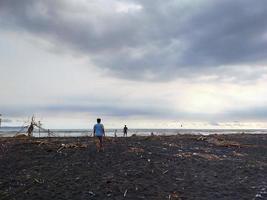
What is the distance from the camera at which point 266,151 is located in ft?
107

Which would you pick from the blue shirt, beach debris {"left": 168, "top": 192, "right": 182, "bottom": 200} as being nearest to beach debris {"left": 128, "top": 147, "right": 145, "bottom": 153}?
the blue shirt

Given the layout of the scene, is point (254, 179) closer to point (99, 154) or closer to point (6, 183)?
point (99, 154)

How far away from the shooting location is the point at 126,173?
68.0 ft

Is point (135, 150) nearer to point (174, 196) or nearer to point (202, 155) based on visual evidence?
point (202, 155)

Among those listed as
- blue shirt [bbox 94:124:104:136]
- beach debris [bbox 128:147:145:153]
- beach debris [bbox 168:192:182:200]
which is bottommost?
beach debris [bbox 168:192:182:200]

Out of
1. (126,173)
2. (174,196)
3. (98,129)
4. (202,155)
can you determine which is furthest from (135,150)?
(174,196)

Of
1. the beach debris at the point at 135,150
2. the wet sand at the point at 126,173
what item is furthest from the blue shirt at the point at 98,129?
the beach debris at the point at 135,150

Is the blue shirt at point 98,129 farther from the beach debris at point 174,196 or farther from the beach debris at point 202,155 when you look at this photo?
the beach debris at point 174,196

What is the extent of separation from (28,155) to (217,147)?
13.7m

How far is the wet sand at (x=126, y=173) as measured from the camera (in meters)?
18.5

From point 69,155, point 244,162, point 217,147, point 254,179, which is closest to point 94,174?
point 69,155

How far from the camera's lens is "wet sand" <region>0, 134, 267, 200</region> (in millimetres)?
18453

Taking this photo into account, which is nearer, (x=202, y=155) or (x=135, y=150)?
(x=135, y=150)

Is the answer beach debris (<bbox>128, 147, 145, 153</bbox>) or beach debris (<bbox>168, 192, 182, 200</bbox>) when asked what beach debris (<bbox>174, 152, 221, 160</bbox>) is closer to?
beach debris (<bbox>128, 147, 145, 153</bbox>)
